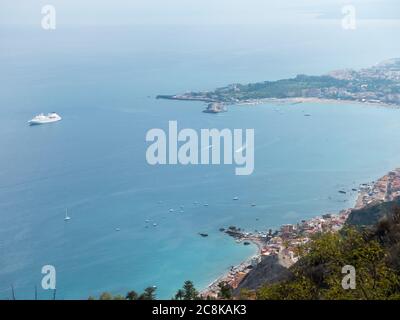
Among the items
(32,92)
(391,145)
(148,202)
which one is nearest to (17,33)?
(32,92)

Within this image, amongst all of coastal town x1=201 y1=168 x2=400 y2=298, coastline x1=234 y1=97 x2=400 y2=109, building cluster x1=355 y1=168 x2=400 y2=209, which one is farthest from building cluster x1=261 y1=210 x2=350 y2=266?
coastline x1=234 y1=97 x2=400 y2=109

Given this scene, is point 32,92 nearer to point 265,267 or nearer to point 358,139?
point 358,139

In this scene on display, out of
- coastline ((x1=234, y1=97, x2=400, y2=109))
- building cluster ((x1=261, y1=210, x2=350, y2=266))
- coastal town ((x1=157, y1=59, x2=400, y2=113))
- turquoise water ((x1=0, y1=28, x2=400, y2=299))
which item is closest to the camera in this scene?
building cluster ((x1=261, y1=210, x2=350, y2=266))

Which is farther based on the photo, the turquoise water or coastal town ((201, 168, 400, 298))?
the turquoise water

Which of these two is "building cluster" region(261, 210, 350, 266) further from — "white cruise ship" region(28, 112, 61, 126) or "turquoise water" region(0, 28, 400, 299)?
"white cruise ship" region(28, 112, 61, 126)

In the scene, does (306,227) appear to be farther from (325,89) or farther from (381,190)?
(325,89)

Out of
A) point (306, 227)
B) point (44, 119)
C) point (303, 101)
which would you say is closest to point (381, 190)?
point (306, 227)
